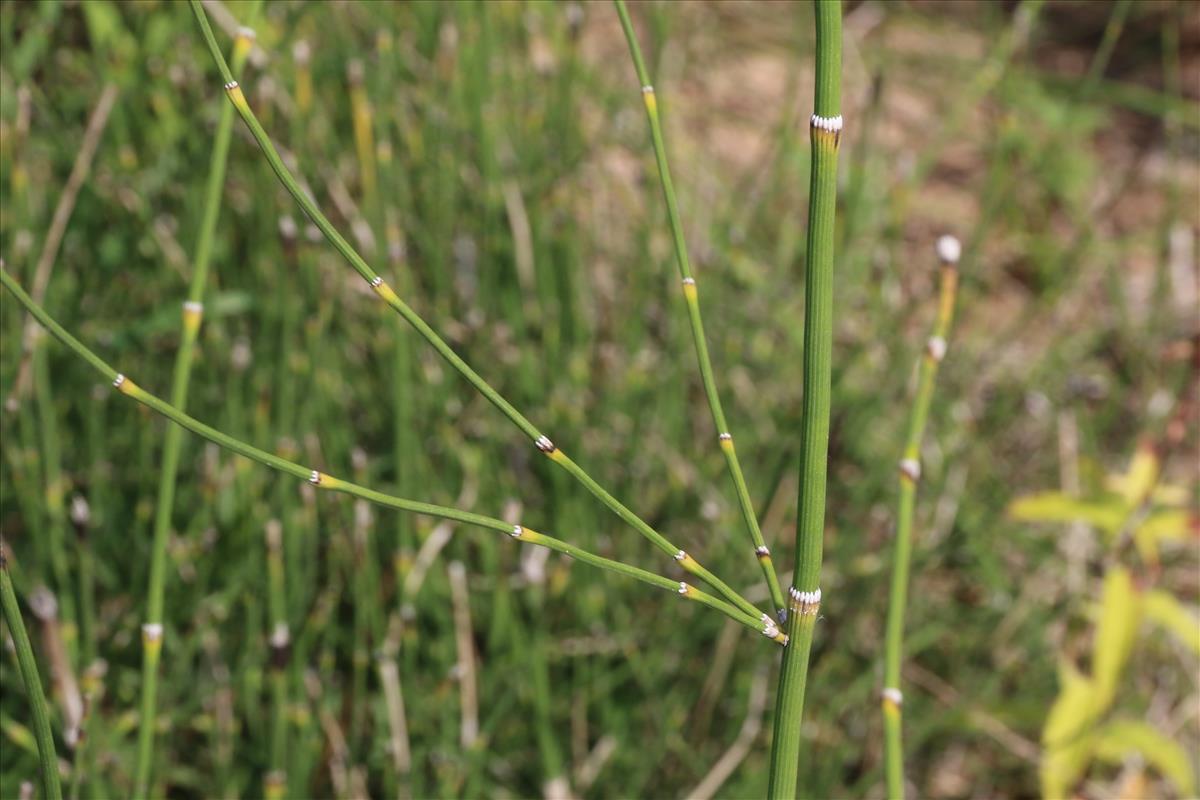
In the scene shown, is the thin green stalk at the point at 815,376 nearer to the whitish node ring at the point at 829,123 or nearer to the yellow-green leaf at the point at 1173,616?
the whitish node ring at the point at 829,123

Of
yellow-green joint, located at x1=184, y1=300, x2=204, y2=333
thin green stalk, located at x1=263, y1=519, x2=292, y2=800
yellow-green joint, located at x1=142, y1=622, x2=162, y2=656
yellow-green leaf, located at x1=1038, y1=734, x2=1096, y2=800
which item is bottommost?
thin green stalk, located at x1=263, y1=519, x2=292, y2=800

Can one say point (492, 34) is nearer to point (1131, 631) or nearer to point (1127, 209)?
point (1131, 631)

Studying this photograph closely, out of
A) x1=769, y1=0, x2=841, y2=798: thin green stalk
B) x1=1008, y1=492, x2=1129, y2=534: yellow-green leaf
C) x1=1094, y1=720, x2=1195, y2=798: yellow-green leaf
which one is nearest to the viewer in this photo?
x1=769, y1=0, x2=841, y2=798: thin green stalk

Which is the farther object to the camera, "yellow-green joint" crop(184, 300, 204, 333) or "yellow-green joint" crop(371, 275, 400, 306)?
"yellow-green joint" crop(184, 300, 204, 333)

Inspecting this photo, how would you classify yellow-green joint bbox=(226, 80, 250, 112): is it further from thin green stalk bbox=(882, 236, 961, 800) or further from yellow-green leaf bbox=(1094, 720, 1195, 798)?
yellow-green leaf bbox=(1094, 720, 1195, 798)

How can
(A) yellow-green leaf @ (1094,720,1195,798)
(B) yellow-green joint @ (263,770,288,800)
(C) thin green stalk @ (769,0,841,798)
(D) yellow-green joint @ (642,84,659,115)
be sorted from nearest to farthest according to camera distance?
1. (C) thin green stalk @ (769,0,841,798)
2. (D) yellow-green joint @ (642,84,659,115)
3. (B) yellow-green joint @ (263,770,288,800)
4. (A) yellow-green leaf @ (1094,720,1195,798)

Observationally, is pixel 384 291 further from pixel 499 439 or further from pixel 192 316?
pixel 499 439

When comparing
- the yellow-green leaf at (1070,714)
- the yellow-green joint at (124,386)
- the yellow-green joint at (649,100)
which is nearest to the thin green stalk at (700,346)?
the yellow-green joint at (649,100)

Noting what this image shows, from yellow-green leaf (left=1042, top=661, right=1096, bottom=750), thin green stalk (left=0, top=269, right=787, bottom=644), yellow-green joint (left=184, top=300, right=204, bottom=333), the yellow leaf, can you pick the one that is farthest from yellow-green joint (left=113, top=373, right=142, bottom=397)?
the yellow leaf

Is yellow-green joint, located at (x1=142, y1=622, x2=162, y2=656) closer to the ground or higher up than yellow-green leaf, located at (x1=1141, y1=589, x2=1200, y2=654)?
closer to the ground
